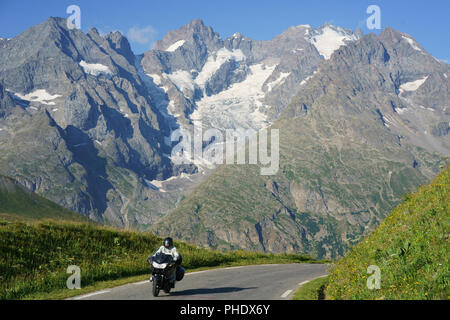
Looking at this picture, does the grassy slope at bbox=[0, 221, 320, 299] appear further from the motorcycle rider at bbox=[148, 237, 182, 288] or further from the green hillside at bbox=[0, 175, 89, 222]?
the green hillside at bbox=[0, 175, 89, 222]

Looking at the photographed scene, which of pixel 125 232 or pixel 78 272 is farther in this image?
pixel 125 232

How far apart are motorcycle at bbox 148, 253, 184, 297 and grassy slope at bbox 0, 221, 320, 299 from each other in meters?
3.07

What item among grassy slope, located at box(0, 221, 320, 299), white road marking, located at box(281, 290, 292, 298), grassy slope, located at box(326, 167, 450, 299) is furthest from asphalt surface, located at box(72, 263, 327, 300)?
grassy slope, located at box(326, 167, 450, 299)

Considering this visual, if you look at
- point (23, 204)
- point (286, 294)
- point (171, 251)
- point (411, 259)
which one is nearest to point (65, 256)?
point (171, 251)

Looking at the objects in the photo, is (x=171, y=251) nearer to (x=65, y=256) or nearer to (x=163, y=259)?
(x=163, y=259)

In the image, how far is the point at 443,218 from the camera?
1622 centimetres

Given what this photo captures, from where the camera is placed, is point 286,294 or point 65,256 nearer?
point 286,294

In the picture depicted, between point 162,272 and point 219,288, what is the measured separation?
3318 millimetres

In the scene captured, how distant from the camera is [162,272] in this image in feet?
49.8

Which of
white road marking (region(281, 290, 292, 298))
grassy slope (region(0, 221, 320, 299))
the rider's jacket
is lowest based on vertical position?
white road marking (region(281, 290, 292, 298))

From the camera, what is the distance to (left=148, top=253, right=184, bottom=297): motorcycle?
48.9 feet
